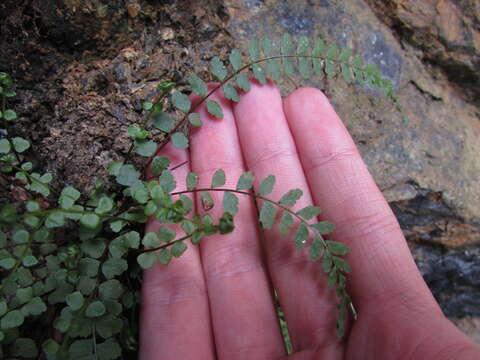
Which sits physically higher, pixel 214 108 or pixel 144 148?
pixel 214 108

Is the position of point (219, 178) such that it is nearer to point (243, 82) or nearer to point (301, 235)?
point (301, 235)

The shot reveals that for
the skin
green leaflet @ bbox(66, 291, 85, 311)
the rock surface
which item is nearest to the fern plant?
green leaflet @ bbox(66, 291, 85, 311)

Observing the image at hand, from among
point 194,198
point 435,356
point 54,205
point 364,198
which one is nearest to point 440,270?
point 364,198

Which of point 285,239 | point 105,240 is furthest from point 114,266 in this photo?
point 285,239

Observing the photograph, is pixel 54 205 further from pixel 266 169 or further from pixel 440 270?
pixel 440 270

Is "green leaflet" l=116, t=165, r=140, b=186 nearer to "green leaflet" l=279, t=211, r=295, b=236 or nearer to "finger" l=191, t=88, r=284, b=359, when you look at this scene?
"finger" l=191, t=88, r=284, b=359

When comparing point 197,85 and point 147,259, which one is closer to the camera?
point 147,259
